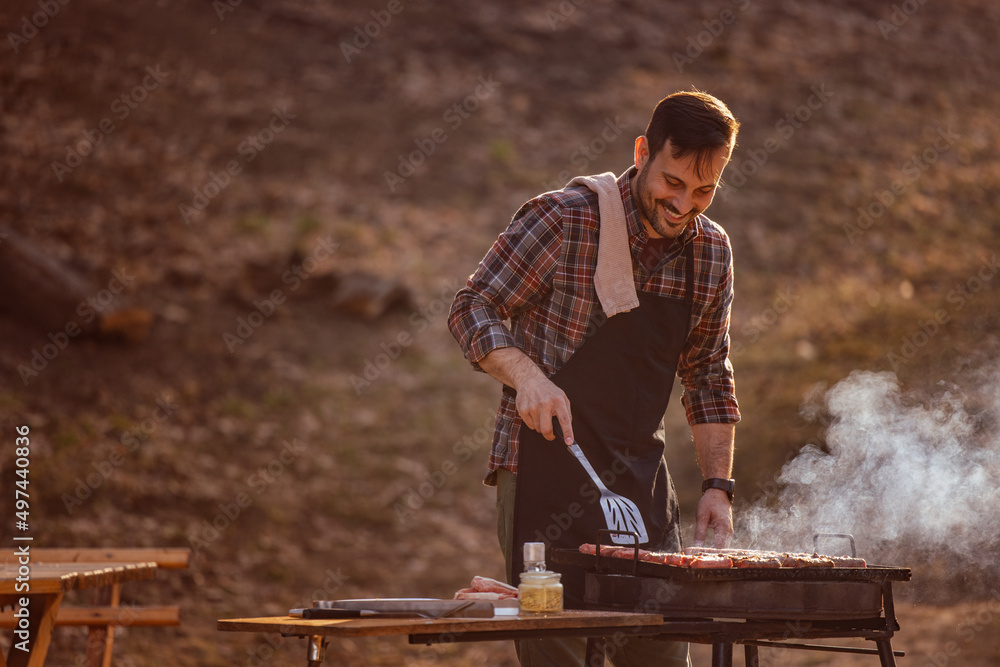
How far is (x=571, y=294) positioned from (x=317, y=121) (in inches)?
411

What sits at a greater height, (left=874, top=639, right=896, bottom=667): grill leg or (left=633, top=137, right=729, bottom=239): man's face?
(left=633, top=137, right=729, bottom=239): man's face

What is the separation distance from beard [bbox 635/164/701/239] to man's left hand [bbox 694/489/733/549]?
0.88 meters

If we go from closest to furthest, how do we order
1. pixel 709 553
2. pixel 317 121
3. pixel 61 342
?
pixel 709 553, pixel 61 342, pixel 317 121

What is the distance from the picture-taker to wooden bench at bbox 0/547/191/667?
427cm

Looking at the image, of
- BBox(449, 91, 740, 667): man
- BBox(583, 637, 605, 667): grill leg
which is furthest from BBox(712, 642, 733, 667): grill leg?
BBox(449, 91, 740, 667): man

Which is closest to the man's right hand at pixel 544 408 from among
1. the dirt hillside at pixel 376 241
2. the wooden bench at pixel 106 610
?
the wooden bench at pixel 106 610

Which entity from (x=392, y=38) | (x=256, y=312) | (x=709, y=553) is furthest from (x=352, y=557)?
(x=392, y=38)

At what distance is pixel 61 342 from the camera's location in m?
9.11

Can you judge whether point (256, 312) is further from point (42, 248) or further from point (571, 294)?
point (571, 294)

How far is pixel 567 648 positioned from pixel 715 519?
0.70 metres

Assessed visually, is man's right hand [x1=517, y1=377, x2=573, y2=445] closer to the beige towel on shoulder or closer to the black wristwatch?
the beige towel on shoulder

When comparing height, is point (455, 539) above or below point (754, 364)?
below

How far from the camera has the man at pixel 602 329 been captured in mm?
2814

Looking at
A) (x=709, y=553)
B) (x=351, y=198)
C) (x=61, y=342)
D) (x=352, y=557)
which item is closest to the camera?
(x=709, y=553)
